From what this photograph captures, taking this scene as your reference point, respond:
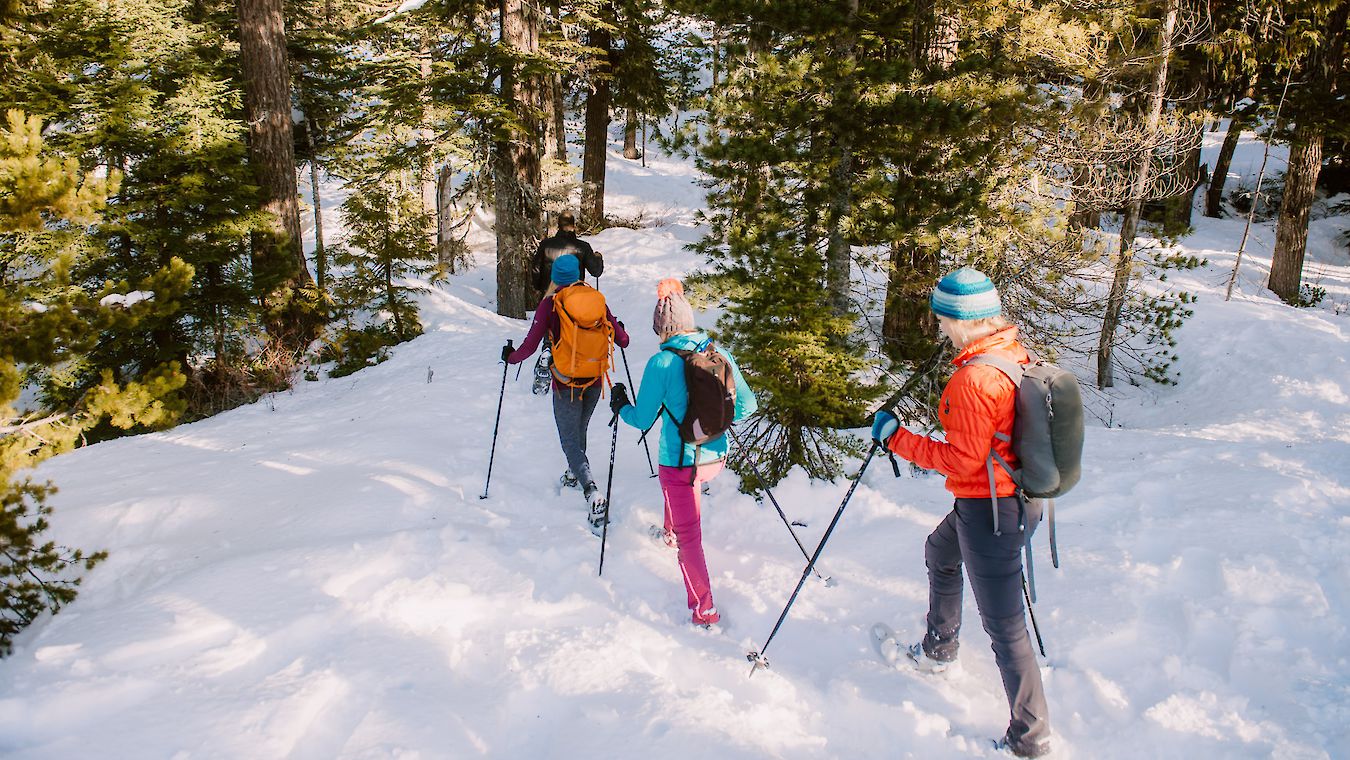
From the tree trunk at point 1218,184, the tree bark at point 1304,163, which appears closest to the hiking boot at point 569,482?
the tree bark at point 1304,163

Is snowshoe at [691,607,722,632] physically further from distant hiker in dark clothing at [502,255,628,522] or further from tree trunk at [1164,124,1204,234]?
tree trunk at [1164,124,1204,234]

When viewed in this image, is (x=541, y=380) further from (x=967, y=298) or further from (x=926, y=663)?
(x=967, y=298)

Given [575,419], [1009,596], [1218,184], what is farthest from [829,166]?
[1218,184]

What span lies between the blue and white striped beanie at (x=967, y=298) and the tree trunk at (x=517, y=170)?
953 cm

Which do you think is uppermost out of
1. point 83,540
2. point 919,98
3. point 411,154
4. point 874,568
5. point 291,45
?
point 291,45

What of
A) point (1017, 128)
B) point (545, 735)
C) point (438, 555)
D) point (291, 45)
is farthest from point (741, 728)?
point (291, 45)

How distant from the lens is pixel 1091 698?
3.49 m

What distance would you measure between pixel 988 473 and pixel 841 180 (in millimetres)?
4253

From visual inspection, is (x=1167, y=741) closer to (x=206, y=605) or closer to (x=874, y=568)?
(x=874, y=568)

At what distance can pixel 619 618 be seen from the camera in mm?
4281

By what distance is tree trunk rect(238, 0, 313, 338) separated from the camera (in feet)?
33.6

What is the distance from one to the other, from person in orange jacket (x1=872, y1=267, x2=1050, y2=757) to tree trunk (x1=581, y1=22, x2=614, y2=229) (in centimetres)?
1396

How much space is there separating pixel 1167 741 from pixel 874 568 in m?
1.84

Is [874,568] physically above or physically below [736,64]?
below
